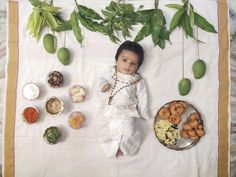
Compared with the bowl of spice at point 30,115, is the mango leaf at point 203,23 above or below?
above

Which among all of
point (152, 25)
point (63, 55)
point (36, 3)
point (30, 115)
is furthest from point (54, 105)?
point (152, 25)

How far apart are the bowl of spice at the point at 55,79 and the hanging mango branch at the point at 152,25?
1.22ft

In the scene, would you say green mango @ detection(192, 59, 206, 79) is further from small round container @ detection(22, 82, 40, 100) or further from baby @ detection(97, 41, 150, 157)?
small round container @ detection(22, 82, 40, 100)

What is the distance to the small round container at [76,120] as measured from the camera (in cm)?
151

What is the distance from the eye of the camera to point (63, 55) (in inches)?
59.1

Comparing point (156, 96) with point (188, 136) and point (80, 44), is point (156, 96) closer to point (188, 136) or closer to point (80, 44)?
point (188, 136)

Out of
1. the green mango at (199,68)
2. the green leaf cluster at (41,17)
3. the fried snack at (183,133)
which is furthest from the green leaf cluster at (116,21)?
the fried snack at (183,133)

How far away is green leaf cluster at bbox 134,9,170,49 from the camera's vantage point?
5.00ft

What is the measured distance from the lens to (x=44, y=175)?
1530 mm

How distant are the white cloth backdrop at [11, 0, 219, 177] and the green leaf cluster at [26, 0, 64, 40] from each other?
0.12 ft

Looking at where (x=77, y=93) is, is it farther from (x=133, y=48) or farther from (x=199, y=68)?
(x=199, y=68)

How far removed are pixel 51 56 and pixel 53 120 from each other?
0.29 meters

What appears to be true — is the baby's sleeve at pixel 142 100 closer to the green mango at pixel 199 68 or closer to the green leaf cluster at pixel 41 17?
the green mango at pixel 199 68

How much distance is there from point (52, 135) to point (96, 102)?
240mm
